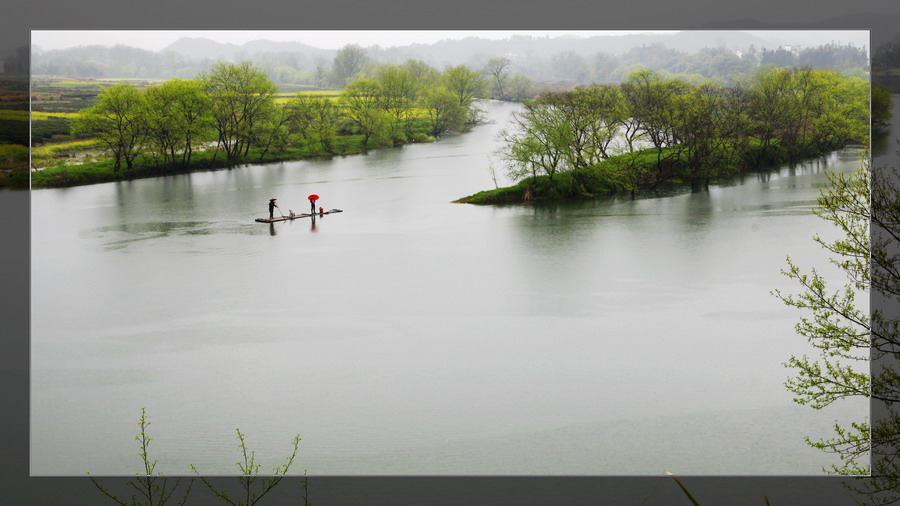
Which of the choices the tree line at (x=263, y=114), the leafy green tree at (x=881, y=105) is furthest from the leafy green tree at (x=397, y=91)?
the leafy green tree at (x=881, y=105)

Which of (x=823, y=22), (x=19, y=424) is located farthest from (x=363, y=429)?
(x=823, y=22)

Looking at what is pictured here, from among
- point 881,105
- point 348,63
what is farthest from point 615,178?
point 348,63

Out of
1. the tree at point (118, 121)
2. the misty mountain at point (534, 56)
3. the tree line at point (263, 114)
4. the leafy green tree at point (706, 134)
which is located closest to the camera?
the misty mountain at point (534, 56)

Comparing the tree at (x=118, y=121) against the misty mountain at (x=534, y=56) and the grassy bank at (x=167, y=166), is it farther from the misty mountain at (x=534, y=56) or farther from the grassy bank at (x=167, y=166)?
the misty mountain at (x=534, y=56)

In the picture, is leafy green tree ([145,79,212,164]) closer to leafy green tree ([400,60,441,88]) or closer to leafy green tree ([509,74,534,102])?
leafy green tree ([400,60,441,88])

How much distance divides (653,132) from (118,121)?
4.00m

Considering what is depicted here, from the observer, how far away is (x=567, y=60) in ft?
21.3

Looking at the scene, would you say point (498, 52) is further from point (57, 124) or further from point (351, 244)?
point (57, 124)

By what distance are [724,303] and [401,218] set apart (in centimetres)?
241

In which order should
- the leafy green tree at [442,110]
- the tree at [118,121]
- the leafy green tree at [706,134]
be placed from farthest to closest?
1. the leafy green tree at [442,110]
2. the leafy green tree at [706,134]
3. the tree at [118,121]

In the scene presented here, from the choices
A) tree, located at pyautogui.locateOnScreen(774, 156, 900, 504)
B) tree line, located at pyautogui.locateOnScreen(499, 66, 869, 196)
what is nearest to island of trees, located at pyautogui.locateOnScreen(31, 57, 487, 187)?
tree line, located at pyautogui.locateOnScreen(499, 66, 869, 196)

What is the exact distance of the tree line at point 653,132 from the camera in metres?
6.67

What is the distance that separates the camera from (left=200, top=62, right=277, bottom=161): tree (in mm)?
6629

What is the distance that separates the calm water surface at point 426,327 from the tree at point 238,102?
391 mm
